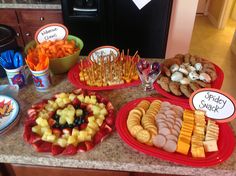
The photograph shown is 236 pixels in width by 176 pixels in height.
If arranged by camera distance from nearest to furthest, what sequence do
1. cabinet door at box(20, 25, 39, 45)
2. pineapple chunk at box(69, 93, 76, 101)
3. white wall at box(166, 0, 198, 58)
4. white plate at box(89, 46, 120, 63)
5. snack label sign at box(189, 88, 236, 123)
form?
snack label sign at box(189, 88, 236, 123) → pineapple chunk at box(69, 93, 76, 101) → white plate at box(89, 46, 120, 63) → white wall at box(166, 0, 198, 58) → cabinet door at box(20, 25, 39, 45)

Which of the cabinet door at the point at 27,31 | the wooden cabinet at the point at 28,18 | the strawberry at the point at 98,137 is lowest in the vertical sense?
the cabinet door at the point at 27,31

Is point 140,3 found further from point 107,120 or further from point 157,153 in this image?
point 157,153

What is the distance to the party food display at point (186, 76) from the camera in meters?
0.99

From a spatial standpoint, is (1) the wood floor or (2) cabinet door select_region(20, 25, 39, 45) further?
(1) the wood floor

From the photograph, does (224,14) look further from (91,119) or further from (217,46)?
(91,119)

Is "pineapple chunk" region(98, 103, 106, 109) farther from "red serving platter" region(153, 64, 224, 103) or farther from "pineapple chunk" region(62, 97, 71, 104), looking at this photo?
"red serving platter" region(153, 64, 224, 103)

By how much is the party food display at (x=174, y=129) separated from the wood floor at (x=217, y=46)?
5.58 feet

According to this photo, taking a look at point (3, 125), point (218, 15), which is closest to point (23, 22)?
point (3, 125)

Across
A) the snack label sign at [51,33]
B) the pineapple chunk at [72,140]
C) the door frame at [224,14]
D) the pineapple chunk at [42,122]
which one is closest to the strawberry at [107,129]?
the pineapple chunk at [72,140]

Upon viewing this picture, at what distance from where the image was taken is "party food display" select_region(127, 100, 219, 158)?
76 cm

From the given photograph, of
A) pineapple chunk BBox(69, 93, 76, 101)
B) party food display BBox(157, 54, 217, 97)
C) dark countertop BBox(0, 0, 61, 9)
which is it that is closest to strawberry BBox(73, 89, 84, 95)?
pineapple chunk BBox(69, 93, 76, 101)

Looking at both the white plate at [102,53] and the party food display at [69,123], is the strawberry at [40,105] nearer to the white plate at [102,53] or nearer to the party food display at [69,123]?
the party food display at [69,123]

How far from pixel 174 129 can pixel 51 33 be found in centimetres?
76

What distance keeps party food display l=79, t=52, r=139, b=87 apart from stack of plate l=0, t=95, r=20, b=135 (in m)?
0.31
